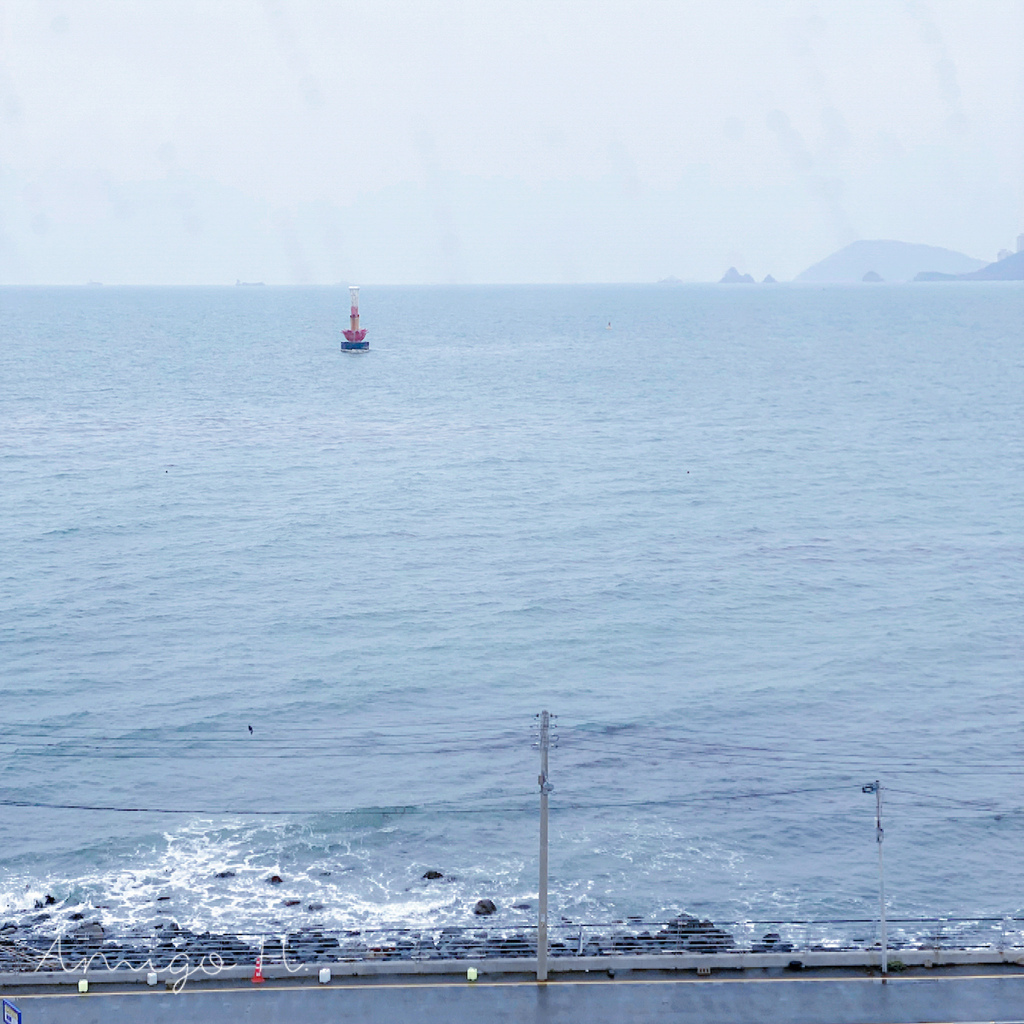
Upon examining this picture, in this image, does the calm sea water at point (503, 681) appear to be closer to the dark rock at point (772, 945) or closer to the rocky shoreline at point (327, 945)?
the rocky shoreline at point (327, 945)

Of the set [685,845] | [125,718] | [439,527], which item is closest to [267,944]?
[685,845]

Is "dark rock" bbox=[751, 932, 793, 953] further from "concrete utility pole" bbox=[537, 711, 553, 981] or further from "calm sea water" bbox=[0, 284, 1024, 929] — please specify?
"concrete utility pole" bbox=[537, 711, 553, 981]

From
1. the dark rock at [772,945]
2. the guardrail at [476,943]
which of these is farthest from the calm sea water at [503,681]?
the dark rock at [772,945]

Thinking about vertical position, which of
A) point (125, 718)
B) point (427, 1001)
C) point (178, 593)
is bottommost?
point (427, 1001)

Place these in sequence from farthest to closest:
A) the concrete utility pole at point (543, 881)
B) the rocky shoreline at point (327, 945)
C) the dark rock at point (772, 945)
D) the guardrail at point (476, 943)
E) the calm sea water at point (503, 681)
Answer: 1. the calm sea water at point (503, 681)
2. the dark rock at point (772, 945)
3. the rocky shoreline at point (327, 945)
4. the guardrail at point (476, 943)
5. the concrete utility pole at point (543, 881)

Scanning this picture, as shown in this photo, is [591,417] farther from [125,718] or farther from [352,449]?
[125,718]

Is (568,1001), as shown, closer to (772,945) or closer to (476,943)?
(476,943)

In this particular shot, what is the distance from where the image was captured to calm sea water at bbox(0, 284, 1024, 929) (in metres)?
43.2

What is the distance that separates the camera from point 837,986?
32562 mm

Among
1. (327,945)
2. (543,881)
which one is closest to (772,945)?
(543,881)

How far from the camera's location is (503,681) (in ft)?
189

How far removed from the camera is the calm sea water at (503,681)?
43.2m

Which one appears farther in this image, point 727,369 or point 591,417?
point 727,369

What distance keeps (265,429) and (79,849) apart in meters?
89.9
